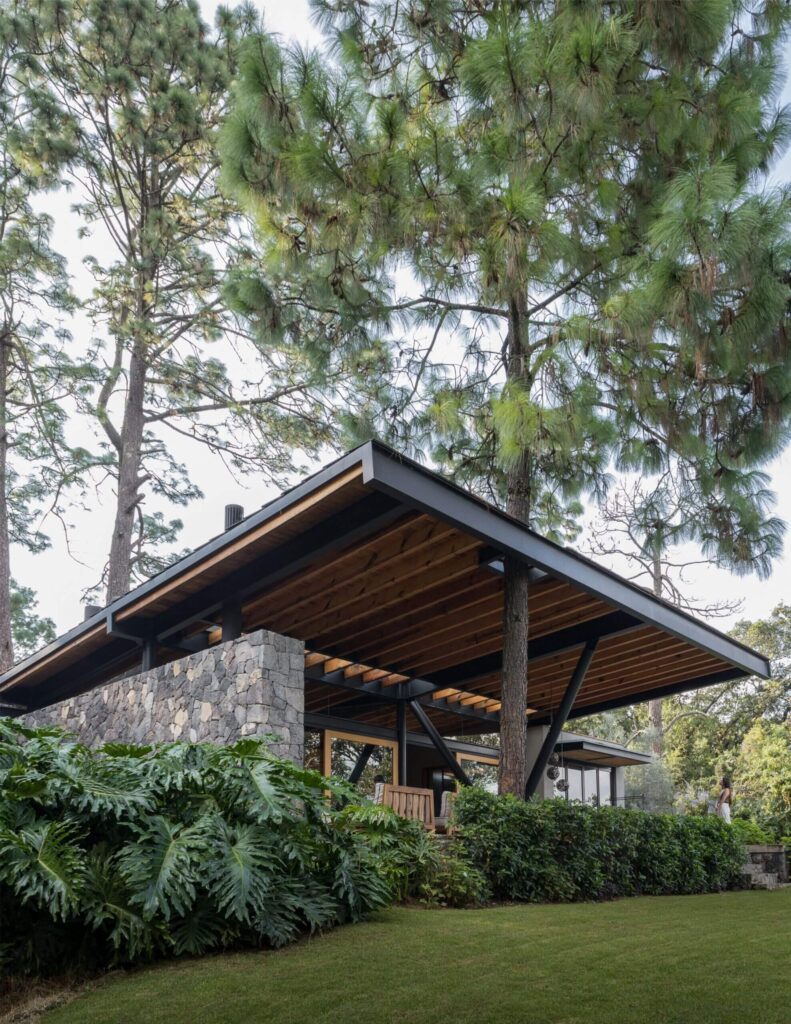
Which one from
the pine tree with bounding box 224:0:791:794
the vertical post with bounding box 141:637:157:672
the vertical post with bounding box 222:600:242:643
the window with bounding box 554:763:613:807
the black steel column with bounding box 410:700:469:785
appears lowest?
the window with bounding box 554:763:613:807

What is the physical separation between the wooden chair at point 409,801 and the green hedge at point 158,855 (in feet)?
11.5

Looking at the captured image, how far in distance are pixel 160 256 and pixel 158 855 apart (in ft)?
49.5

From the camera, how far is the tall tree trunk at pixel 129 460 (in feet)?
60.2

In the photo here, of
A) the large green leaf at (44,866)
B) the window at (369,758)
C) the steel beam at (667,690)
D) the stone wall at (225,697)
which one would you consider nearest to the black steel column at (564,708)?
the steel beam at (667,690)

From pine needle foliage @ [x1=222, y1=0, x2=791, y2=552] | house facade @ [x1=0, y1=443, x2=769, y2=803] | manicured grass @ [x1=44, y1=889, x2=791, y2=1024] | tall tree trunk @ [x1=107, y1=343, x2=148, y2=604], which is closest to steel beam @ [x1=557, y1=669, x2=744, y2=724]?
house facade @ [x1=0, y1=443, x2=769, y2=803]

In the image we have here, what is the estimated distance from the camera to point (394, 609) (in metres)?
9.91

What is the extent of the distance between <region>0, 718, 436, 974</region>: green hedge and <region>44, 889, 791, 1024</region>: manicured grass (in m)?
0.19

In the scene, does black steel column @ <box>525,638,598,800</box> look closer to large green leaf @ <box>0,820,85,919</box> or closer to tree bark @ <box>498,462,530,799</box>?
tree bark @ <box>498,462,530,799</box>

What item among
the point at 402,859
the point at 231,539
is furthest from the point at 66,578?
the point at 402,859

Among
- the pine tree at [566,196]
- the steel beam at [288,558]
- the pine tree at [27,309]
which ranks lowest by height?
the steel beam at [288,558]

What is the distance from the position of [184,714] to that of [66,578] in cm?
2039

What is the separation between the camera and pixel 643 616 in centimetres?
911

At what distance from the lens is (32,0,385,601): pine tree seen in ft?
53.4

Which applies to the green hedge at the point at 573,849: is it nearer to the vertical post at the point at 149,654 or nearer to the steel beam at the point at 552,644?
the steel beam at the point at 552,644
